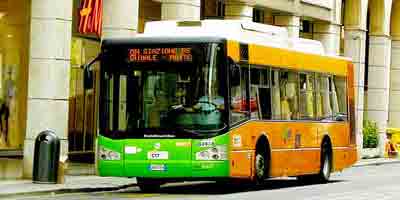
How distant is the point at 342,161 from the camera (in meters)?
31.5

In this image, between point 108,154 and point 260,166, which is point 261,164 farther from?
point 108,154

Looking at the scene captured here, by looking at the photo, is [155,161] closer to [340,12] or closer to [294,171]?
[294,171]

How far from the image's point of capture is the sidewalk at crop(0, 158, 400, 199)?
2319 centimetres

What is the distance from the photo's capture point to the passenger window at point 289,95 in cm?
2692

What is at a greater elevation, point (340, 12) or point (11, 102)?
point (340, 12)

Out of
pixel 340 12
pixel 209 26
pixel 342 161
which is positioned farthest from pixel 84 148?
pixel 340 12

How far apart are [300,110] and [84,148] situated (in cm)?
717

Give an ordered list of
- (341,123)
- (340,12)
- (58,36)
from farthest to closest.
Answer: (340,12), (341,123), (58,36)

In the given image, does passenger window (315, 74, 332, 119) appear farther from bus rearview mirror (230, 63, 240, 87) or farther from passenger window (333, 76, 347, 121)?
bus rearview mirror (230, 63, 240, 87)

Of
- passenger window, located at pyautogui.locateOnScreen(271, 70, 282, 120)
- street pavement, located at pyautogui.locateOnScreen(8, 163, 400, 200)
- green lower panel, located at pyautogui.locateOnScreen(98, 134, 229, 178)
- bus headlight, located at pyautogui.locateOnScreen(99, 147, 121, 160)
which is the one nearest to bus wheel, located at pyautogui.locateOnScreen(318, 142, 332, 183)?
street pavement, located at pyautogui.locateOnScreen(8, 163, 400, 200)

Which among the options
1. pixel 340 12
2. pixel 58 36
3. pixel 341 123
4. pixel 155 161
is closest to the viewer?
pixel 155 161

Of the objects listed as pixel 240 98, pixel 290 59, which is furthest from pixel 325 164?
pixel 240 98

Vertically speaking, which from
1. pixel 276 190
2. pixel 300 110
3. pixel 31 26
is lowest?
pixel 276 190

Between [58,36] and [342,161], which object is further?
[342,161]
